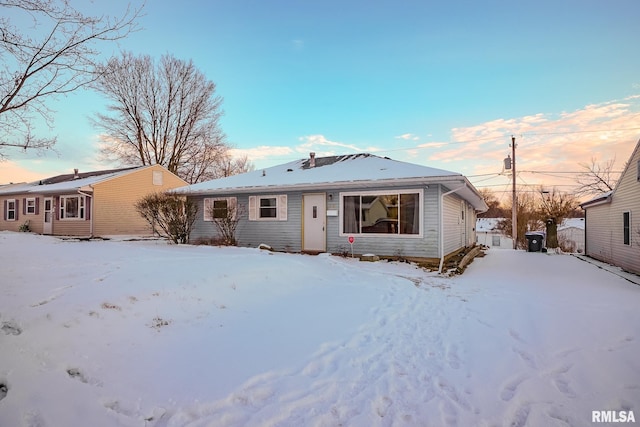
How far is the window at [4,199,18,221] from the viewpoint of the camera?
21.5 m

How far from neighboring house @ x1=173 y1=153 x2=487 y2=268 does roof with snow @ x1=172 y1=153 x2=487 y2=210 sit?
3 centimetres

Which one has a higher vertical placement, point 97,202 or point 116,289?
point 97,202

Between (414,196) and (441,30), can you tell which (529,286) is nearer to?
(414,196)

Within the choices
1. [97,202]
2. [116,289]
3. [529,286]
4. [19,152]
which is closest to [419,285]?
[529,286]

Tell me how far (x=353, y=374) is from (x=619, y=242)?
45.2 ft

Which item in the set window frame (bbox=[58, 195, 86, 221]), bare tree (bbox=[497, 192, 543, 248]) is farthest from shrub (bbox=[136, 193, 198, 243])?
bare tree (bbox=[497, 192, 543, 248])

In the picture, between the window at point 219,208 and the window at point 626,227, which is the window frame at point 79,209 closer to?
the window at point 219,208

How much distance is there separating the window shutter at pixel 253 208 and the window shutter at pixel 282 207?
40.3 inches

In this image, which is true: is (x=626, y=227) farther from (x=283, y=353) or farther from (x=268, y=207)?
(x=283, y=353)

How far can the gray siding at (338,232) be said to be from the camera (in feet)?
34.0

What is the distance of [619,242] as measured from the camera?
1210 cm

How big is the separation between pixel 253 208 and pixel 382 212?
5114 mm

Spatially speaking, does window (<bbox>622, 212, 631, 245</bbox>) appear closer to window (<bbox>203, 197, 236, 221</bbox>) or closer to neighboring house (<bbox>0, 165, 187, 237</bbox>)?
window (<bbox>203, 197, 236, 221</bbox>)
